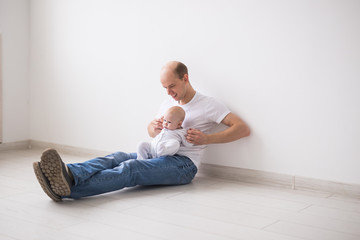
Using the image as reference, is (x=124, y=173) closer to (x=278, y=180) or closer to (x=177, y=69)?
(x=177, y=69)

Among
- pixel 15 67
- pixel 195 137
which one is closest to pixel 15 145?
pixel 15 67

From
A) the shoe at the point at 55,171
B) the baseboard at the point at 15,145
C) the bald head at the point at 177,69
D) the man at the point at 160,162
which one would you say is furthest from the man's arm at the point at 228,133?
the baseboard at the point at 15,145

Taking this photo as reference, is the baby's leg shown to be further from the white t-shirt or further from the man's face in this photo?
the man's face

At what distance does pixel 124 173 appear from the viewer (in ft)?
9.04

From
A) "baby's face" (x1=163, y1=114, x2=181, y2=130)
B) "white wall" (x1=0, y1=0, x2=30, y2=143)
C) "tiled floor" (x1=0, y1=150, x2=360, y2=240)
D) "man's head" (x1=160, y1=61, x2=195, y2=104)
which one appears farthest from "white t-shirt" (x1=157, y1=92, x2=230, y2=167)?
"white wall" (x1=0, y1=0, x2=30, y2=143)

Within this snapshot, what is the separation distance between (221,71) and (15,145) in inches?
90.2

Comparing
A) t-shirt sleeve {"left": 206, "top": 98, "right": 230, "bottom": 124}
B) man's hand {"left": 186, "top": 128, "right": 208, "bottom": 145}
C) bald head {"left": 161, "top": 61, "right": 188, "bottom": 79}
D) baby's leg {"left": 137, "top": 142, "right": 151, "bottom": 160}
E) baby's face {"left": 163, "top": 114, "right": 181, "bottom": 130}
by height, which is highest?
bald head {"left": 161, "top": 61, "right": 188, "bottom": 79}

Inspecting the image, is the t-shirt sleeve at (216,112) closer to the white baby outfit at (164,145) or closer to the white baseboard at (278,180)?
the white baby outfit at (164,145)

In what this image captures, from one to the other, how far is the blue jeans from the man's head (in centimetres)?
45

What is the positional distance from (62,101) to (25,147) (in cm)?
65

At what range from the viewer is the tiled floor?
2109 millimetres

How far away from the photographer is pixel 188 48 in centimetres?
342

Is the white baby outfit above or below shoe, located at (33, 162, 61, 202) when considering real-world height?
above

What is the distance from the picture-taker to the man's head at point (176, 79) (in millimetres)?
3123
